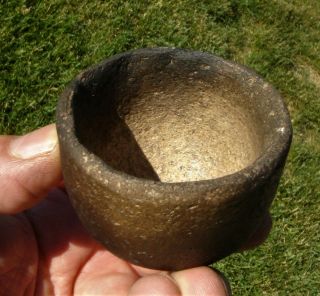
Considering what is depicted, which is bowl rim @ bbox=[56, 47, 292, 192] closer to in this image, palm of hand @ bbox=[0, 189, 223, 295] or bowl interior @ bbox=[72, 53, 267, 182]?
bowl interior @ bbox=[72, 53, 267, 182]

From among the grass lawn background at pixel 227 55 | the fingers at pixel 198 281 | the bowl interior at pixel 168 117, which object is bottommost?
A: the grass lawn background at pixel 227 55

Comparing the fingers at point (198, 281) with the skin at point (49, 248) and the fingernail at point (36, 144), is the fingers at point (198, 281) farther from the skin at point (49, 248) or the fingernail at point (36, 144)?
the fingernail at point (36, 144)

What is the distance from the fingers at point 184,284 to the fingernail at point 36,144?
0.62m

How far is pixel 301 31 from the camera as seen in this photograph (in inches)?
191

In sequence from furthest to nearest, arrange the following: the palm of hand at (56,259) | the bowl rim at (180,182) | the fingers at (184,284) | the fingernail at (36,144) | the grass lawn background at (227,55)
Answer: the grass lawn background at (227,55) → the palm of hand at (56,259) → the fingernail at (36,144) → the fingers at (184,284) → the bowl rim at (180,182)

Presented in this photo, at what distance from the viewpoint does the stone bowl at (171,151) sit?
182cm

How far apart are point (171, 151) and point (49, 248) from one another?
691 mm

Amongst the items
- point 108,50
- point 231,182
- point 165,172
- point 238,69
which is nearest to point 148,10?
point 108,50

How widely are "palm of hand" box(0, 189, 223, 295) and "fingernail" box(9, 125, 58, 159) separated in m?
0.31

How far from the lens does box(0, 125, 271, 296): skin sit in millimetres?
2254

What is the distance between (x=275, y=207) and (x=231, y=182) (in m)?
2.12

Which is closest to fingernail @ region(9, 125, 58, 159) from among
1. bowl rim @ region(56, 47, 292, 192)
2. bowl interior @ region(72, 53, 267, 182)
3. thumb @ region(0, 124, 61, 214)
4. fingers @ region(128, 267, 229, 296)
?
thumb @ region(0, 124, 61, 214)

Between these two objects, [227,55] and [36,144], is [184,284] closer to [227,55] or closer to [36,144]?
[36,144]

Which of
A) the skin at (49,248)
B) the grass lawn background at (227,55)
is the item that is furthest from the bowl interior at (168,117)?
the grass lawn background at (227,55)
